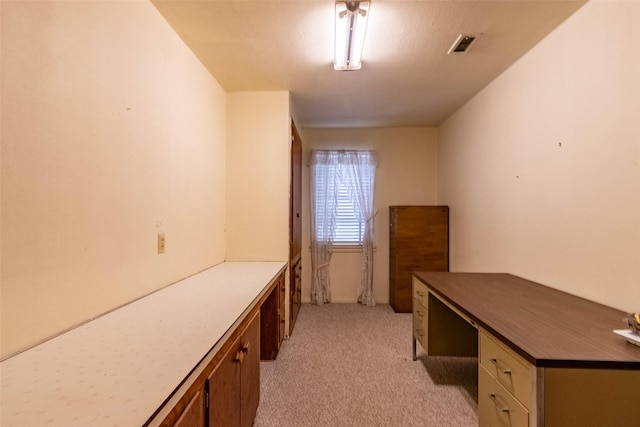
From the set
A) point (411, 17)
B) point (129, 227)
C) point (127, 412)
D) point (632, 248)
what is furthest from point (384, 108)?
point (127, 412)

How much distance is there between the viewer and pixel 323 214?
4133 mm

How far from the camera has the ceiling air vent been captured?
197 centimetres

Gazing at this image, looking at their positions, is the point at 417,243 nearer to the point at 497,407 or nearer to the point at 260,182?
the point at 260,182

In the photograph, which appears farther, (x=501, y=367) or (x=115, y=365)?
(x=501, y=367)

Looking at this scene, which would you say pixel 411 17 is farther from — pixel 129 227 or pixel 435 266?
pixel 435 266

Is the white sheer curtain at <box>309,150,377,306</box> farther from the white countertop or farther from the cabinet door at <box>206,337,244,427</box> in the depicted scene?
the cabinet door at <box>206,337,244,427</box>

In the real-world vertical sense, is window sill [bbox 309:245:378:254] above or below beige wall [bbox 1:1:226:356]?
below

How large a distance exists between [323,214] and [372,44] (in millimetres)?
2431

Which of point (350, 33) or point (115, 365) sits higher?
point (350, 33)

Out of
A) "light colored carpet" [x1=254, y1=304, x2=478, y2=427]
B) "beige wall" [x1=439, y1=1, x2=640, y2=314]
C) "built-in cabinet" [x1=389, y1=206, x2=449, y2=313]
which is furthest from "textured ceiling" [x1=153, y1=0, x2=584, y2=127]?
"light colored carpet" [x1=254, y1=304, x2=478, y2=427]

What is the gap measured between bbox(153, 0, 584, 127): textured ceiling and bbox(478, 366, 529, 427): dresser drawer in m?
2.00

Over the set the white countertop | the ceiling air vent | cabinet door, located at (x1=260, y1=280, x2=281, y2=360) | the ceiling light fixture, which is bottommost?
cabinet door, located at (x1=260, y1=280, x2=281, y2=360)

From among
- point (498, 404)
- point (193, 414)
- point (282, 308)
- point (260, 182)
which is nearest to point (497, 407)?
point (498, 404)

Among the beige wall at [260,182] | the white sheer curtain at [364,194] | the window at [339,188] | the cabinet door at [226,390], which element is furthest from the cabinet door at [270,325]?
the white sheer curtain at [364,194]
